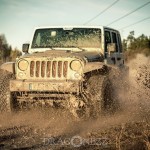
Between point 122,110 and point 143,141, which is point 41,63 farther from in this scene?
point 143,141

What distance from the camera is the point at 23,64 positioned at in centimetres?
749

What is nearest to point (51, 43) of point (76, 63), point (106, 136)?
point (76, 63)

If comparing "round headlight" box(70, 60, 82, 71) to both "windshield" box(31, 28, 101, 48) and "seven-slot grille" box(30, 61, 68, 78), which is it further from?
"windshield" box(31, 28, 101, 48)

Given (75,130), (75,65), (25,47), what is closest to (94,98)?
(75,65)

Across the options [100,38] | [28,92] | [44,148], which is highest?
[100,38]

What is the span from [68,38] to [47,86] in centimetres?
208

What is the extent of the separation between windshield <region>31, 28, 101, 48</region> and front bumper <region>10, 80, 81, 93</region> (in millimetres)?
1796

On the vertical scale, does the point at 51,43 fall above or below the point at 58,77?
above

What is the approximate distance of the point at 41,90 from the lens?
7.11 metres

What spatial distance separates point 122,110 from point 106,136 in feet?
7.81

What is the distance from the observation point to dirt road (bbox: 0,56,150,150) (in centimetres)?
511

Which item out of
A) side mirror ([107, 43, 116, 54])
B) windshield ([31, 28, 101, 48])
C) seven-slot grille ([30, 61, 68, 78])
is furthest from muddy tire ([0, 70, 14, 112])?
side mirror ([107, 43, 116, 54])

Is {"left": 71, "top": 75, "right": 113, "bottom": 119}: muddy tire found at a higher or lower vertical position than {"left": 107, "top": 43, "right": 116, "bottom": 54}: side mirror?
lower

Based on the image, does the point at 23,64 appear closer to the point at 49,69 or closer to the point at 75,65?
the point at 49,69
